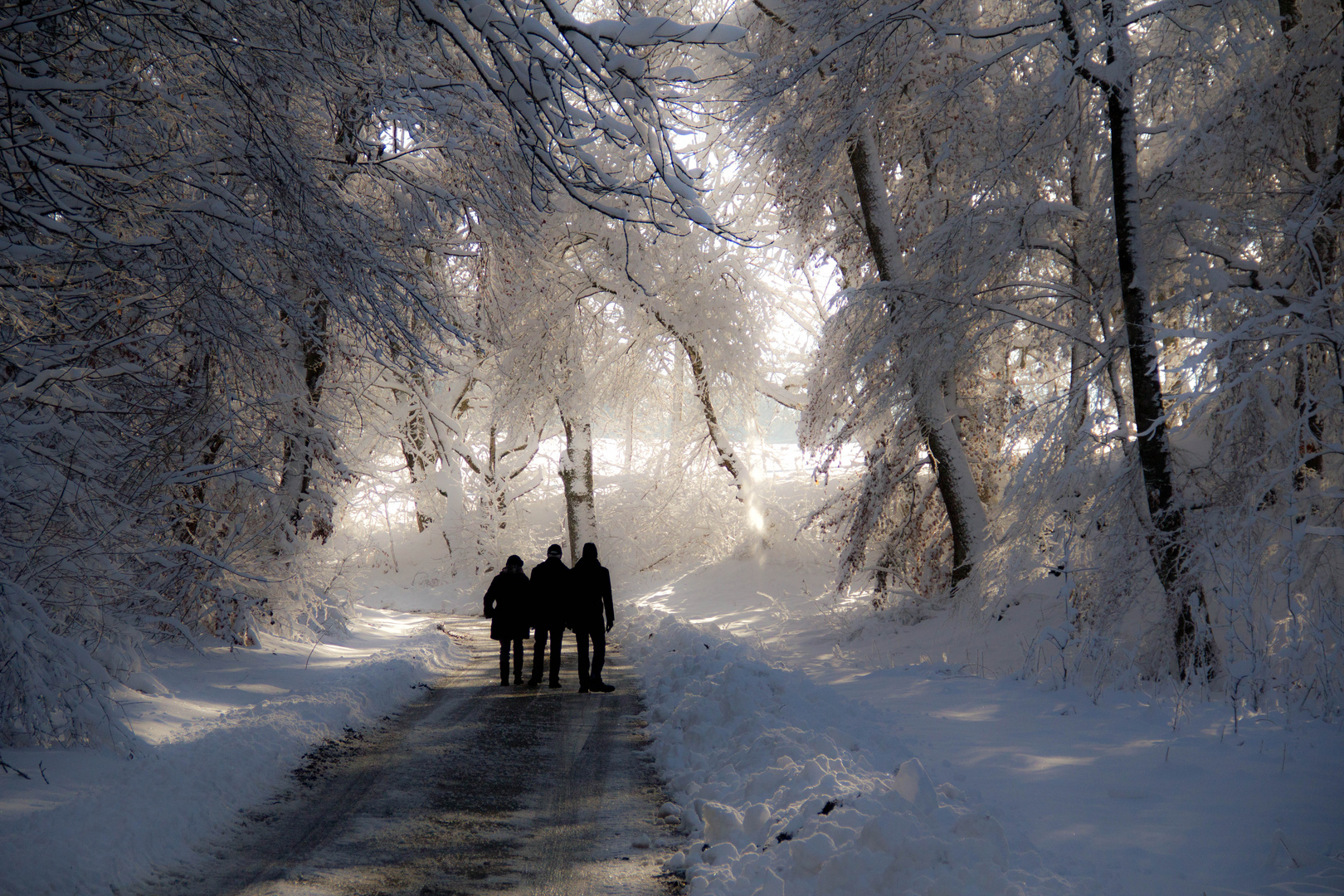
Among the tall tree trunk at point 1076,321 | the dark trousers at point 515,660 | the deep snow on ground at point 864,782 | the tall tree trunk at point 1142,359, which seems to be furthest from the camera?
the dark trousers at point 515,660

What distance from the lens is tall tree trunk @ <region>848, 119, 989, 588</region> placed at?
12.3 m

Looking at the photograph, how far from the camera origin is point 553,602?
9852 mm

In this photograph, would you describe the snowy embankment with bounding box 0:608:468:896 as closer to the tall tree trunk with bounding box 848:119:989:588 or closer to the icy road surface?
the icy road surface

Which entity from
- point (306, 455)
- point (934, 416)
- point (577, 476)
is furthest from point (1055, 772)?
point (577, 476)

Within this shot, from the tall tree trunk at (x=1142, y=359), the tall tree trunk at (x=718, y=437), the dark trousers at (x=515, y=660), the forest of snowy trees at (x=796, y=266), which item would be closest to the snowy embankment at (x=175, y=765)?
the forest of snowy trees at (x=796, y=266)

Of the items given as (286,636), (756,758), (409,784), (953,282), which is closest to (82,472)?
(409,784)

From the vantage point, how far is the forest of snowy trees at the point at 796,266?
5055 millimetres

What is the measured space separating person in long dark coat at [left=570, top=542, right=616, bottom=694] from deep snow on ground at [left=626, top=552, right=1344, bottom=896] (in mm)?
747

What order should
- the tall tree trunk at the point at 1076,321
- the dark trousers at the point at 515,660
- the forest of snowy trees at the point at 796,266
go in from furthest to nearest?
the dark trousers at the point at 515,660, the tall tree trunk at the point at 1076,321, the forest of snowy trees at the point at 796,266

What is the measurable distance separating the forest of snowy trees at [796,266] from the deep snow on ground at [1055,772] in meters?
1.14

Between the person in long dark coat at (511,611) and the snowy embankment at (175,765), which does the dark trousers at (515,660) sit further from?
the snowy embankment at (175,765)

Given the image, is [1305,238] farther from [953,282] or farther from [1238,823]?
[1238,823]

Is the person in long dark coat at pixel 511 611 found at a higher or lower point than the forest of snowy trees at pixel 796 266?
lower

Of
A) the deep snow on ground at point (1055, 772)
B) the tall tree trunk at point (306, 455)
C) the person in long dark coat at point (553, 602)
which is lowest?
the deep snow on ground at point (1055, 772)
